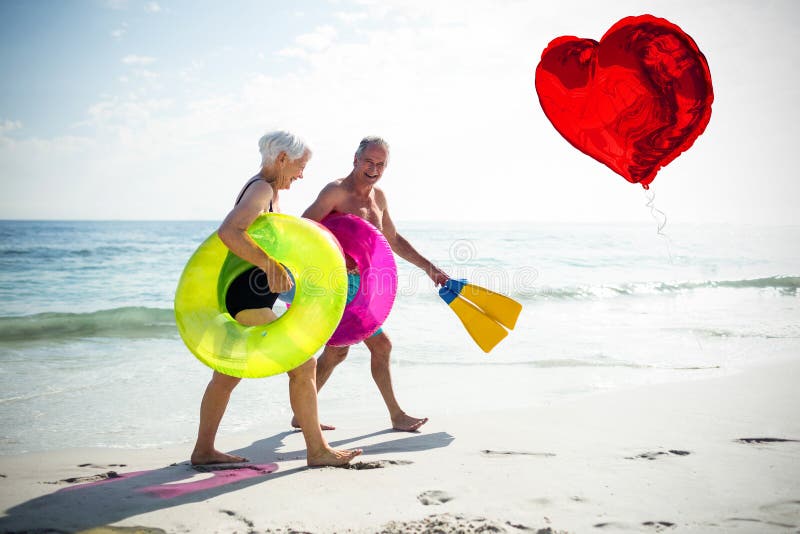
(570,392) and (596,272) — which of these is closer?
(570,392)

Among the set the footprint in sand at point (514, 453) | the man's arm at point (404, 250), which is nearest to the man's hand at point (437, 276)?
the man's arm at point (404, 250)

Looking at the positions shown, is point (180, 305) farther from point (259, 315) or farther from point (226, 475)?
point (226, 475)

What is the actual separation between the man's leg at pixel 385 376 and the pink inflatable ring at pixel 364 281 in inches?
14.9

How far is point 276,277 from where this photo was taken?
2.65 meters

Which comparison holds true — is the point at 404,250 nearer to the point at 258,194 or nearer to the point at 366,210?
the point at 366,210

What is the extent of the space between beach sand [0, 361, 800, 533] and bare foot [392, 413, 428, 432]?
5 centimetres

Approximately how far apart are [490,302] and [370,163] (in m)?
1.32

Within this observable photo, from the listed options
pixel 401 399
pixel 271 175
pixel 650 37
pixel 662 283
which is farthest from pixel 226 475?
pixel 662 283

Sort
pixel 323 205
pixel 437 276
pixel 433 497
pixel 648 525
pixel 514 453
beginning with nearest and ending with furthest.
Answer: pixel 648 525, pixel 433 497, pixel 514 453, pixel 323 205, pixel 437 276

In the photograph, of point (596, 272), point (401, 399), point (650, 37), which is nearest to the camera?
point (650, 37)

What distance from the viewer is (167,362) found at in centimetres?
598

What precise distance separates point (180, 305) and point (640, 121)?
10.8 ft

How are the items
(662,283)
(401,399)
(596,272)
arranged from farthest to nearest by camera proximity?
(596,272)
(662,283)
(401,399)

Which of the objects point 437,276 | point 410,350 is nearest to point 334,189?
point 437,276
